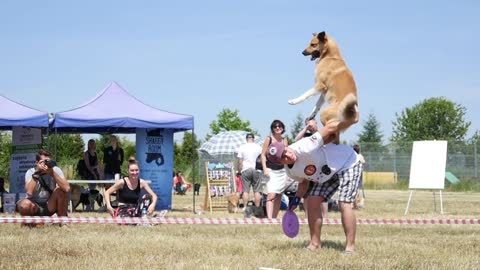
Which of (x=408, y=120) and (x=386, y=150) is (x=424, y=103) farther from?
(x=386, y=150)

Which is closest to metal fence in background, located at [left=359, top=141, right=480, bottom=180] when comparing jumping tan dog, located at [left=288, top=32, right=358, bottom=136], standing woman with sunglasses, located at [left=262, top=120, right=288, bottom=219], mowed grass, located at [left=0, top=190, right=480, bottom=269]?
standing woman with sunglasses, located at [left=262, top=120, right=288, bottom=219]

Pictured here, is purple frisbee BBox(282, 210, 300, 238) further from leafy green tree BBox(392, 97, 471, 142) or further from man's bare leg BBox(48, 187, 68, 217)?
leafy green tree BBox(392, 97, 471, 142)

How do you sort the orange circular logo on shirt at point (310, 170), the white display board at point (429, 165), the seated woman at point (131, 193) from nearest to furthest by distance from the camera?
the orange circular logo on shirt at point (310, 170)
the seated woman at point (131, 193)
the white display board at point (429, 165)

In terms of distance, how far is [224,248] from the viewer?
7039 mm

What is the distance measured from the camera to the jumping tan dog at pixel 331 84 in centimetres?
655

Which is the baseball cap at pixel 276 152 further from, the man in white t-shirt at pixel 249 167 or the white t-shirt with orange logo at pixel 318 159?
the man in white t-shirt at pixel 249 167

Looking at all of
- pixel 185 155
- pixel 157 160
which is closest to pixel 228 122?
pixel 185 155

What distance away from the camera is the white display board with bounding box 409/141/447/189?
46.1 ft

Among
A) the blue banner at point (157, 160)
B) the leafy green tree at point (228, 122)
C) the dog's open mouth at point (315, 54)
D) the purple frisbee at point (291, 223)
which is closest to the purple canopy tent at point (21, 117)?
the blue banner at point (157, 160)

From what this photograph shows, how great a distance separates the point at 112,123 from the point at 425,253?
877 cm

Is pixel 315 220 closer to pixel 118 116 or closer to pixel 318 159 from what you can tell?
pixel 318 159

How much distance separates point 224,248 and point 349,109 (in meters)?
1.87


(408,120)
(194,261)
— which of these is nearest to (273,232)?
(194,261)

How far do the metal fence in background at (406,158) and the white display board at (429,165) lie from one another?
63.6 ft
